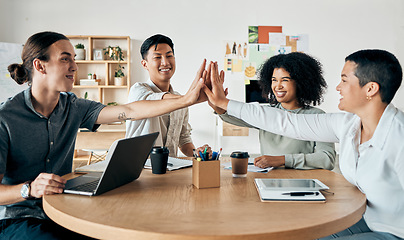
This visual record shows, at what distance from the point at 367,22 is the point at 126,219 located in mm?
5860

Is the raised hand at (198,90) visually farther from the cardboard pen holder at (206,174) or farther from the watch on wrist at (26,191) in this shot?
the watch on wrist at (26,191)

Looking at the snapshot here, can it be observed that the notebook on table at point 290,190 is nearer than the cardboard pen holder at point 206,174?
Yes

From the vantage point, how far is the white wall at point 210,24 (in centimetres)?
550

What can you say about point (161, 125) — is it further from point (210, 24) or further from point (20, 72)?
point (210, 24)

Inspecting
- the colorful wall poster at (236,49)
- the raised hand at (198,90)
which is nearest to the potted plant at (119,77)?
the colorful wall poster at (236,49)

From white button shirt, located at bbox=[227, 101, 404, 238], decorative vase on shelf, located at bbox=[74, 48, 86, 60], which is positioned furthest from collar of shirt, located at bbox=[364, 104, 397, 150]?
decorative vase on shelf, located at bbox=[74, 48, 86, 60]

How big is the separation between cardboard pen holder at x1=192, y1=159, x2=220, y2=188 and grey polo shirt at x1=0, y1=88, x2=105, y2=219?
27.6 inches

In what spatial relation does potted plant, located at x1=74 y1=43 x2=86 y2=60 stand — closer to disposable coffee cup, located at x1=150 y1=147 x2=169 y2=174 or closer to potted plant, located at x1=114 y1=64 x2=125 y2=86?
potted plant, located at x1=114 y1=64 x2=125 y2=86

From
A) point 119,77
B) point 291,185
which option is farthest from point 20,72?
point 119,77

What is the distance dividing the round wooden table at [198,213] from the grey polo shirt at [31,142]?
0.44 m

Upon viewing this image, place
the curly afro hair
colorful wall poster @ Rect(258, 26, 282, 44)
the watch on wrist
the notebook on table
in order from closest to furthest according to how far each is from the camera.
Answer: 1. the notebook on table
2. the watch on wrist
3. the curly afro hair
4. colorful wall poster @ Rect(258, 26, 282, 44)

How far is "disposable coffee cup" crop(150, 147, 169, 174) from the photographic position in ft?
4.87

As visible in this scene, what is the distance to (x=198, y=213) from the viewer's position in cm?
98

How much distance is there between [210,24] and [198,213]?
4.95 metres
